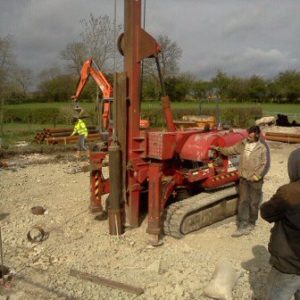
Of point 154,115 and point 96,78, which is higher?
point 96,78

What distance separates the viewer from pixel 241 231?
6789 mm

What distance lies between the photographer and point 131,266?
5652 millimetres

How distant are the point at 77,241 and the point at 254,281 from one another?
2672mm

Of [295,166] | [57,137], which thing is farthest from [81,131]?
[295,166]

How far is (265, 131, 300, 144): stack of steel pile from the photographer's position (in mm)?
19438

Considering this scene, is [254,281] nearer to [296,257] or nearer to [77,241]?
[296,257]

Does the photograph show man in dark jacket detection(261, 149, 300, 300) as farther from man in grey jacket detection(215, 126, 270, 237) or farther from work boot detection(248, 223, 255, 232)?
work boot detection(248, 223, 255, 232)

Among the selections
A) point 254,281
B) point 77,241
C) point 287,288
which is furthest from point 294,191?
point 77,241

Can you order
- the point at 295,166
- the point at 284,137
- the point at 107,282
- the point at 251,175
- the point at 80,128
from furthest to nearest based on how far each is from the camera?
1. the point at 284,137
2. the point at 80,128
3. the point at 251,175
4. the point at 107,282
5. the point at 295,166

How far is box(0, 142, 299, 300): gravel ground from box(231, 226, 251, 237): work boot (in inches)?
3.2

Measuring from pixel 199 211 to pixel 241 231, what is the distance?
2.39ft

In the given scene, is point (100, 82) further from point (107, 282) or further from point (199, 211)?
point (107, 282)

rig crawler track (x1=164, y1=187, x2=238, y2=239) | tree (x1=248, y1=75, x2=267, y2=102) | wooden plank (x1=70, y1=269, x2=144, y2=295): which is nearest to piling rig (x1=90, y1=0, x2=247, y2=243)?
rig crawler track (x1=164, y1=187, x2=238, y2=239)

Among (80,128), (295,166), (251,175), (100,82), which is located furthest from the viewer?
(80,128)
